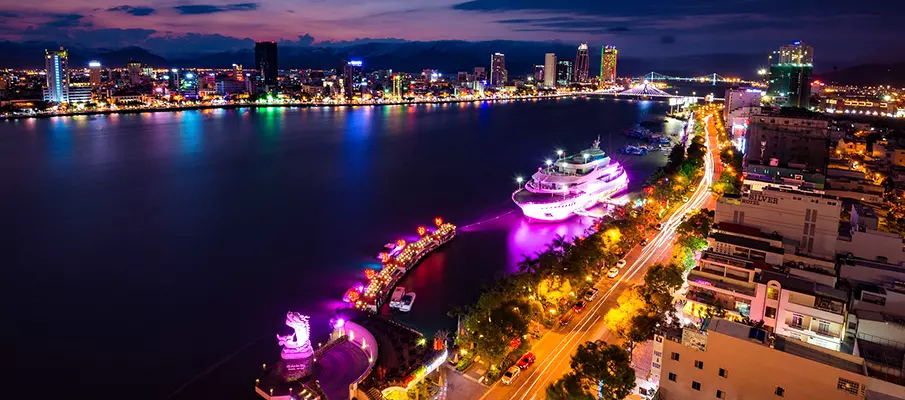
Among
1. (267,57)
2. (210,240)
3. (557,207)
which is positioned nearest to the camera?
(210,240)

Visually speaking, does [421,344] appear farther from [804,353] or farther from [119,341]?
[119,341]

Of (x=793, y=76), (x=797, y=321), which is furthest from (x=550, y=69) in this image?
(x=797, y=321)

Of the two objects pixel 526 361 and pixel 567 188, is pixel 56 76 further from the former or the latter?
pixel 526 361

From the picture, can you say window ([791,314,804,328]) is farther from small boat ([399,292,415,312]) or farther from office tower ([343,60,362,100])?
office tower ([343,60,362,100])

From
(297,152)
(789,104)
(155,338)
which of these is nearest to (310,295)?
(155,338)

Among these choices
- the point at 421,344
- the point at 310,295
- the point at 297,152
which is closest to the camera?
the point at 421,344
